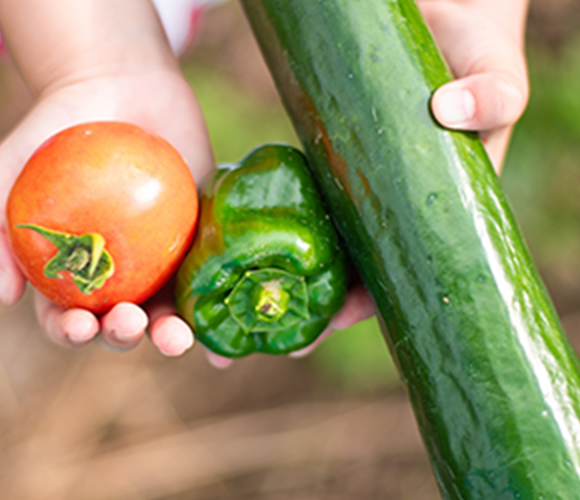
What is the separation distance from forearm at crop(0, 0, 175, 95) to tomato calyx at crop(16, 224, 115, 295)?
0.77 m

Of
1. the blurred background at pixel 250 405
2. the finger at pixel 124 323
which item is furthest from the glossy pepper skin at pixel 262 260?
the blurred background at pixel 250 405

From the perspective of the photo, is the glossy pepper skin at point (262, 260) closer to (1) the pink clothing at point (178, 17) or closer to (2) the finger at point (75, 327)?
(2) the finger at point (75, 327)

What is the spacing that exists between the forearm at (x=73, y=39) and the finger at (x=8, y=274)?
0.62m

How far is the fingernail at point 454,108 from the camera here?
1.31 metres

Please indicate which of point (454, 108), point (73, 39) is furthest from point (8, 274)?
point (454, 108)

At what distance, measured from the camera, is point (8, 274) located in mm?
1410

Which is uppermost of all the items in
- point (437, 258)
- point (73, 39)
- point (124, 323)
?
point (73, 39)

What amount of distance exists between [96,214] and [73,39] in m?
0.86

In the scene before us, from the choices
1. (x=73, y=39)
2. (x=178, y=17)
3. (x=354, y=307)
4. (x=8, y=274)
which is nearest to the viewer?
(x=8, y=274)

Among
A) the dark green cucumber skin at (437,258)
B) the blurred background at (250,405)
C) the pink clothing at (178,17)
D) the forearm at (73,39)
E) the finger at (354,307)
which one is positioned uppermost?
the forearm at (73,39)

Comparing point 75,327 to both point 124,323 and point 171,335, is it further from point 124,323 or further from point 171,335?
point 171,335

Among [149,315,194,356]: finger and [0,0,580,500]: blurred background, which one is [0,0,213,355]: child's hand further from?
[0,0,580,500]: blurred background

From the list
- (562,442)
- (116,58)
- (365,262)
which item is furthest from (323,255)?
(116,58)

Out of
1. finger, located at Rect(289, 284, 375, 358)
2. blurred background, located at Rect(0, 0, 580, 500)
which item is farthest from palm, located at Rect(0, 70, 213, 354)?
blurred background, located at Rect(0, 0, 580, 500)
